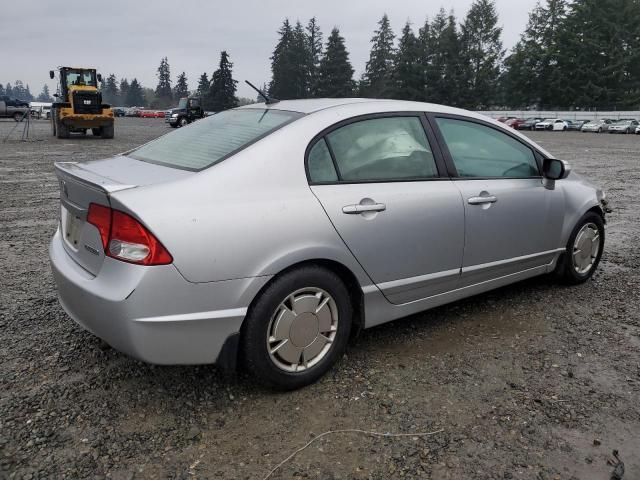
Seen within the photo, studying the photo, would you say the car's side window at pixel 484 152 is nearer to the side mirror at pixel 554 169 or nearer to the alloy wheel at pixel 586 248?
the side mirror at pixel 554 169

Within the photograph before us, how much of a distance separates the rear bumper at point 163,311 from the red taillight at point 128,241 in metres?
0.04

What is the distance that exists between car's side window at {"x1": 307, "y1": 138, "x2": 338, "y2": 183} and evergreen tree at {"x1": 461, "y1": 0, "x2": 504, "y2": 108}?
266ft

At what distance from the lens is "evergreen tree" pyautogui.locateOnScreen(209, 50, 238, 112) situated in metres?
83.8

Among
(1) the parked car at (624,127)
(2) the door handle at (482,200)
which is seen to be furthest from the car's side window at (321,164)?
(1) the parked car at (624,127)

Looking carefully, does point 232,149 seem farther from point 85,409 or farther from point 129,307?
point 85,409

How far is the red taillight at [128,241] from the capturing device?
2.43 m

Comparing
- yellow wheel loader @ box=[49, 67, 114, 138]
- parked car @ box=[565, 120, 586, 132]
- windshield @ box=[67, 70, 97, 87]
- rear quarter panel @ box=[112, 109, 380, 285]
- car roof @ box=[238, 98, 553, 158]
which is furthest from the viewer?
parked car @ box=[565, 120, 586, 132]

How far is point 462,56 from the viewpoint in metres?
80.7

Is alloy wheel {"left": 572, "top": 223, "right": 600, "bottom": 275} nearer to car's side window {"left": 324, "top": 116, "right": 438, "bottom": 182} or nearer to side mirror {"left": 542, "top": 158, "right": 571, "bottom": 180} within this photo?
side mirror {"left": 542, "top": 158, "right": 571, "bottom": 180}

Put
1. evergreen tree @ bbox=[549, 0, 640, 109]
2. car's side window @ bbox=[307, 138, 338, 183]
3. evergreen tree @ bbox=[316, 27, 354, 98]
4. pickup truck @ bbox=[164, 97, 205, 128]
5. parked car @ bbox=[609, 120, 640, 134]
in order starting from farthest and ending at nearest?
evergreen tree @ bbox=[316, 27, 354, 98] < evergreen tree @ bbox=[549, 0, 640, 109] < parked car @ bbox=[609, 120, 640, 134] < pickup truck @ bbox=[164, 97, 205, 128] < car's side window @ bbox=[307, 138, 338, 183]

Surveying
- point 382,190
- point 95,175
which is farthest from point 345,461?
point 95,175

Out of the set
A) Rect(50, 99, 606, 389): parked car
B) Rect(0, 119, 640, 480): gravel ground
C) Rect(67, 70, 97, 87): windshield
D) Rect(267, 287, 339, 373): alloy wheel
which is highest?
Rect(67, 70, 97, 87): windshield

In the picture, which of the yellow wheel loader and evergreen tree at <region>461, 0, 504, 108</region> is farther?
evergreen tree at <region>461, 0, 504, 108</region>

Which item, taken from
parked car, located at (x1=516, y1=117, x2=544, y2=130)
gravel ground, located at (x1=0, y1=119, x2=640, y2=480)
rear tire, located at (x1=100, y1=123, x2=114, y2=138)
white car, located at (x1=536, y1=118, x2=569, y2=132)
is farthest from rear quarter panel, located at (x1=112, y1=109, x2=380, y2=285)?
parked car, located at (x1=516, y1=117, x2=544, y2=130)
